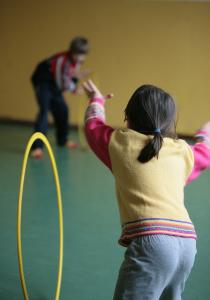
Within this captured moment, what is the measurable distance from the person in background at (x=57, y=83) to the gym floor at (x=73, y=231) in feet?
1.76

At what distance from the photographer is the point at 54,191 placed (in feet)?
11.8

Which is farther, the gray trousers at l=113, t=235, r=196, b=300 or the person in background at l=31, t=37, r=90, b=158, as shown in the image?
the person in background at l=31, t=37, r=90, b=158

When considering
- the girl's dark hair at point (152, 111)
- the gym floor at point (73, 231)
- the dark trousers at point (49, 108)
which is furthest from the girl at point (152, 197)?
the dark trousers at point (49, 108)

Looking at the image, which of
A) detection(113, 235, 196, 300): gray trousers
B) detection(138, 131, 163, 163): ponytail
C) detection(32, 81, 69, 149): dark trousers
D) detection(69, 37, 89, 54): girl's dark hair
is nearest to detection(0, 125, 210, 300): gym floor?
detection(32, 81, 69, 149): dark trousers

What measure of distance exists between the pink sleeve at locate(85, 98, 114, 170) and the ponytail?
161 mm

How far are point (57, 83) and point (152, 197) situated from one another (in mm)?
3500

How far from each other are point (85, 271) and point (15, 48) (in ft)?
15.3

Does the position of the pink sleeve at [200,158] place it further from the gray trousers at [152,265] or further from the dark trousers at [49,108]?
the dark trousers at [49,108]

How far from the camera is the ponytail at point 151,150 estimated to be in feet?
4.50

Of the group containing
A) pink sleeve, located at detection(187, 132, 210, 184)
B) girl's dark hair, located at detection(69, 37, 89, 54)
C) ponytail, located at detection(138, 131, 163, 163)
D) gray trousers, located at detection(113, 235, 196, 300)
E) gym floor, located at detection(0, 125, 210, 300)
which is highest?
girl's dark hair, located at detection(69, 37, 89, 54)

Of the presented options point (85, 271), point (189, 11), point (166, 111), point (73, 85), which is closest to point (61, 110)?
point (73, 85)

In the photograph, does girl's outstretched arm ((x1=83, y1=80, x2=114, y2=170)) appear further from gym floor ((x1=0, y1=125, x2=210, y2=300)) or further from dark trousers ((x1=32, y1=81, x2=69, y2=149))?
dark trousers ((x1=32, y1=81, x2=69, y2=149))

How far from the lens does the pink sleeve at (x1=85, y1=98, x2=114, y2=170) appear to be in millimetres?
1518

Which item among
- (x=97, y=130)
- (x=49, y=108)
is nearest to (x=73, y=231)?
(x=97, y=130)
